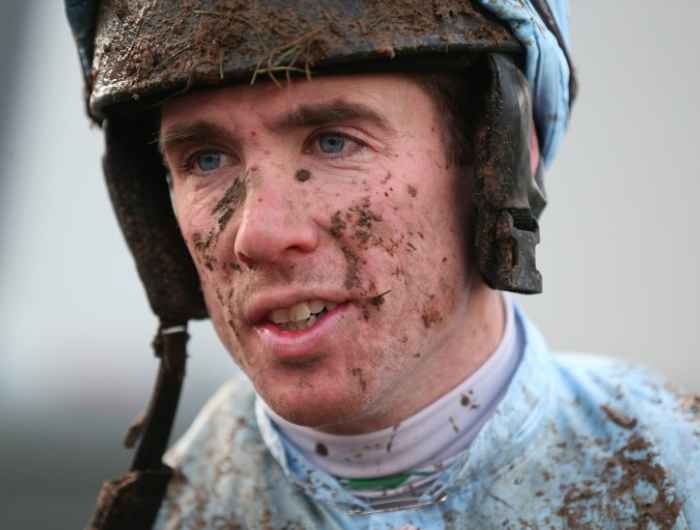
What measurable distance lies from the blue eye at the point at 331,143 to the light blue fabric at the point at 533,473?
0.80 meters

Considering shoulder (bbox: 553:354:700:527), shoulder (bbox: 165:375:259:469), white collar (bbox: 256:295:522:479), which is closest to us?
shoulder (bbox: 553:354:700:527)

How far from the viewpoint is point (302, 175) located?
2611mm

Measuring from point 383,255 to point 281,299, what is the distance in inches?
10.4

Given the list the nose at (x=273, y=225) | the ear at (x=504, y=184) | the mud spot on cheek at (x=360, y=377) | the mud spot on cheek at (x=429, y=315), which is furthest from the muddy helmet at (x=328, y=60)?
the mud spot on cheek at (x=360, y=377)

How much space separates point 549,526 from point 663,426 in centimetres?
41

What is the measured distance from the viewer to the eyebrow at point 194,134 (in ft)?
8.79

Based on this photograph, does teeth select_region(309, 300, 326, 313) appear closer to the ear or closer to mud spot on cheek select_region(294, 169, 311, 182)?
mud spot on cheek select_region(294, 169, 311, 182)

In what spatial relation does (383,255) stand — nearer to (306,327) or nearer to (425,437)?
(306,327)

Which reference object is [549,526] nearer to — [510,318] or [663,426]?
[663,426]

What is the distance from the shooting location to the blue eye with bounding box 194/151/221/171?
9.16 feet

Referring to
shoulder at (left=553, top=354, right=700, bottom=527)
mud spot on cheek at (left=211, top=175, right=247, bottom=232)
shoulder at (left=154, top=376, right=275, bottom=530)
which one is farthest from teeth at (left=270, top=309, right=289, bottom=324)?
shoulder at (left=553, top=354, right=700, bottom=527)

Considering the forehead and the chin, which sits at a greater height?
the forehead

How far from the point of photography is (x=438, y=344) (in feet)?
9.25

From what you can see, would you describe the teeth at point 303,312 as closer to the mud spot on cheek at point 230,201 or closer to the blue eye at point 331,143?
the mud spot on cheek at point 230,201
